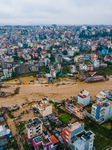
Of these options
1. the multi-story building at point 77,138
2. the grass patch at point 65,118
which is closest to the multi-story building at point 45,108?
the grass patch at point 65,118

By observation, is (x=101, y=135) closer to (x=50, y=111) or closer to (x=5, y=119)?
(x=50, y=111)

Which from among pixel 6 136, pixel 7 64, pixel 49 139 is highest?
pixel 7 64

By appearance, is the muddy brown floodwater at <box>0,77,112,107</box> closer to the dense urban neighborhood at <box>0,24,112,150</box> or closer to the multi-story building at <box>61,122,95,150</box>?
the dense urban neighborhood at <box>0,24,112,150</box>

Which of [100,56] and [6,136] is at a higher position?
[100,56]

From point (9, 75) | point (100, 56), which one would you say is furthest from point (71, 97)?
point (100, 56)

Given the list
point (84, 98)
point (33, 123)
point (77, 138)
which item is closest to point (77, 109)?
point (84, 98)

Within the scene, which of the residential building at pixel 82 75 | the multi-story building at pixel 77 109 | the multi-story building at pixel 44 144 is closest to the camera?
the multi-story building at pixel 44 144

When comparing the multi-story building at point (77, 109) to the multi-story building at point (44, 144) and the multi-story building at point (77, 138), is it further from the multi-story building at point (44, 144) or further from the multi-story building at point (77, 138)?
the multi-story building at point (44, 144)

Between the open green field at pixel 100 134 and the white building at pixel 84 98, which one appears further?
the white building at pixel 84 98
